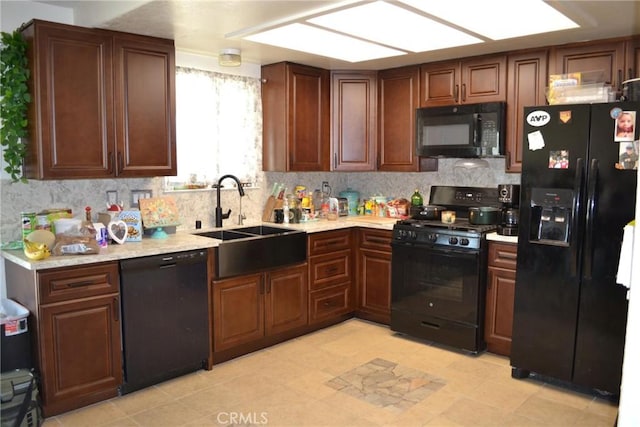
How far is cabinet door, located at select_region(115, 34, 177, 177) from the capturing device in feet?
11.1

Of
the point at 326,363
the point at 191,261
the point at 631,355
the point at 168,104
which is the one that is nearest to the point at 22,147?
the point at 168,104

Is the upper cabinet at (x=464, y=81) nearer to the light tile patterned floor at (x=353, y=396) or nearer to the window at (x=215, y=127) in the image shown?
the window at (x=215, y=127)

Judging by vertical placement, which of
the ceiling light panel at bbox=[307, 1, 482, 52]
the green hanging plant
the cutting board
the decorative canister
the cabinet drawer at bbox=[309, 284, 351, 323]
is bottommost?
the cabinet drawer at bbox=[309, 284, 351, 323]

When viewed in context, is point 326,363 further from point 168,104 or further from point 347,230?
point 168,104

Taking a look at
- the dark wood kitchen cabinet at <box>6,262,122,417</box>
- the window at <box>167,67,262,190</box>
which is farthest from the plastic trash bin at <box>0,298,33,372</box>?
the window at <box>167,67,262,190</box>

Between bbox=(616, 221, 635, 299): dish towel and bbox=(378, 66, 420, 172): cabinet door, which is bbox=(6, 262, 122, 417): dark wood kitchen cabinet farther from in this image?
bbox=(616, 221, 635, 299): dish towel

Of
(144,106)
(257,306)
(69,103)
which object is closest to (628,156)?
(257,306)

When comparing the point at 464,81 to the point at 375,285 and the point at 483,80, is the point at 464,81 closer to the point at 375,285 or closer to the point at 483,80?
the point at 483,80

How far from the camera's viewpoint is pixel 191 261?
340 cm

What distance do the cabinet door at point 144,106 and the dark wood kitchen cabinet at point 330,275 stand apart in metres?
1.36

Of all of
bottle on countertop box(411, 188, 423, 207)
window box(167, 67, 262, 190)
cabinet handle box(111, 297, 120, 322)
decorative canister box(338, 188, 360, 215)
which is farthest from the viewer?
decorative canister box(338, 188, 360, 215)

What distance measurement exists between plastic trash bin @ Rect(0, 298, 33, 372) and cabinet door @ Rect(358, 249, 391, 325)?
2623 mm

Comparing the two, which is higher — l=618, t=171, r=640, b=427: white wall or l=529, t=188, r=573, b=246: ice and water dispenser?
l=529, t=188, r=573, b=246: ice and water dispenser

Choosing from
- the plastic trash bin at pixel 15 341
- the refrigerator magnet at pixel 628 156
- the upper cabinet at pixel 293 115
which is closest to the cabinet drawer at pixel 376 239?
the upper cabinet at pixel 293 115
